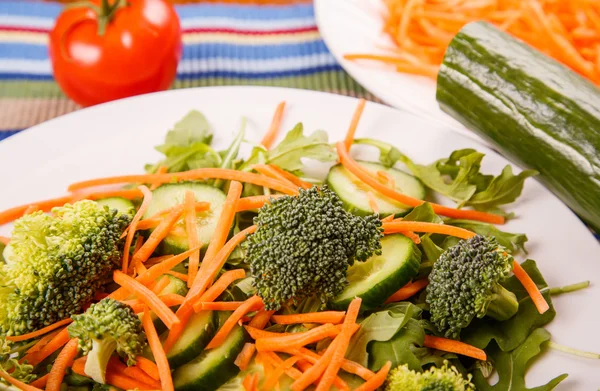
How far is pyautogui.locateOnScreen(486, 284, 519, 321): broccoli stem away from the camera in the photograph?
5.87 ft

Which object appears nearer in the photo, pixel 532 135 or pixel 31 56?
pixel 532 135

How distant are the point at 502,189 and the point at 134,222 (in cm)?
128

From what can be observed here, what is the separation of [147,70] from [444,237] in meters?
1.78

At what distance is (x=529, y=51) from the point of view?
2549 millimetres

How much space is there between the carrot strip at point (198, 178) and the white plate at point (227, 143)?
0.11 meters

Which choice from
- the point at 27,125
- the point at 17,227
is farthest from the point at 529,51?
the point at 27,125

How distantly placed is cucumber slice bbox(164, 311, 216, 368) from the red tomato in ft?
5.57

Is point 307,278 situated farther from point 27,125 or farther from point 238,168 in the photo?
point 27,125

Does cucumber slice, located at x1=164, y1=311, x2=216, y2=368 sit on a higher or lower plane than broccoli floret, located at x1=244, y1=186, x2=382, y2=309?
lower

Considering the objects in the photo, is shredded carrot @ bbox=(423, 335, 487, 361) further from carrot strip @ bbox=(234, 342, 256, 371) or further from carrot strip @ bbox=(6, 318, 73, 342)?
carrot strip @ bbox=(6, 318, 73, 342)

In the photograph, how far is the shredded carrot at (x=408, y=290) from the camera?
1883 millimetres

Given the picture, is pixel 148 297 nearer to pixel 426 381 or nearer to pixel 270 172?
pixel 270 172

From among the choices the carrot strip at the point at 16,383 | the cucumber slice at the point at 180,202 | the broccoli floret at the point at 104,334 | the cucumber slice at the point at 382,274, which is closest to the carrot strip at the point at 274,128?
the cucumber slice at the point at 180,202

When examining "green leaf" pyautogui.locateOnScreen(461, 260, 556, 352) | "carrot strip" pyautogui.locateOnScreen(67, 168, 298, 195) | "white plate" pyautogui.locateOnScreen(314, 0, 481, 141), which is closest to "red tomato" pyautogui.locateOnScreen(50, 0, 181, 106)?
"white plate" pyautogui.locateOnScreen(314, 0, 481, 141)
